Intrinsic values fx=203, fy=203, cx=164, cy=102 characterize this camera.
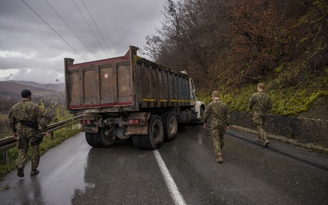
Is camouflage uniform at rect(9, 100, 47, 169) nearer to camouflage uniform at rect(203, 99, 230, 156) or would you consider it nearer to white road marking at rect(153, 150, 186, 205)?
white road marking at rect(153, 150, 186, 205)

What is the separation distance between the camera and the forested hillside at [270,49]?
274 inches

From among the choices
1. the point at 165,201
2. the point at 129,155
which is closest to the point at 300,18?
the point at 129,155

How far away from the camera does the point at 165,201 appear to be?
294 centimetres

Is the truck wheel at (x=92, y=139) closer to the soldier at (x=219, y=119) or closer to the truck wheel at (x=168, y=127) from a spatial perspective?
the truck wheel at (x=168, y=127)

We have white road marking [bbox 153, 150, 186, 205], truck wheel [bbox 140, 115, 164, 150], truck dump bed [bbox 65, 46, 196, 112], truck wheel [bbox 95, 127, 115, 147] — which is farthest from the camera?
truck wheel [bbox 95, 127, 115, 147]

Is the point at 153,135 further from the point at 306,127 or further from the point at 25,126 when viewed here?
the point at 306,127

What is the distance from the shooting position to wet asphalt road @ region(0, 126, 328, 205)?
9.93ft

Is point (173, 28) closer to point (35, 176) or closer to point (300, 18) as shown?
point (300, 18)

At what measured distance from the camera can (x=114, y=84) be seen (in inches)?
225

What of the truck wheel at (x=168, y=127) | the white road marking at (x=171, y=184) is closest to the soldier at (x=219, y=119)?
the white road marking at (x=171, y=184)

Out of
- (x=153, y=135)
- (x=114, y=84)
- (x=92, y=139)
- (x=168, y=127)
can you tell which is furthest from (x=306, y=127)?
(x=92, y=139)

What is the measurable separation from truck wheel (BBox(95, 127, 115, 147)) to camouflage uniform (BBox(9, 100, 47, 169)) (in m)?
2.08

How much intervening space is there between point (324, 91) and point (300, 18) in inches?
224

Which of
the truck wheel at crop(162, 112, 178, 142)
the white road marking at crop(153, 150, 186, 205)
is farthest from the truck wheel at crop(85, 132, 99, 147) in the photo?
the white road marking at crop(153, 150, 186, 205)
